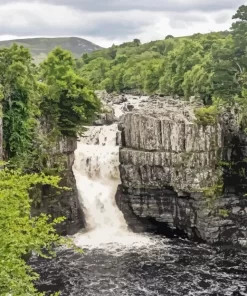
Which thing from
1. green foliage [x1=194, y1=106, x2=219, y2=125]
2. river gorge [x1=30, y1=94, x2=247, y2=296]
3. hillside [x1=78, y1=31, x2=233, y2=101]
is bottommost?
river gorge [x1=30, y1=94, x2=247, y2=296]

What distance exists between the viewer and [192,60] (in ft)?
291

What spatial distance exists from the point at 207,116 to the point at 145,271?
1619 centimetres

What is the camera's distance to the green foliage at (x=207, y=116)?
4609 cm

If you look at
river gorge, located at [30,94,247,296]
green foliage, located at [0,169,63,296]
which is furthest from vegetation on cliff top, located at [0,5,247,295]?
river gorge, located at [30,94,247,296]

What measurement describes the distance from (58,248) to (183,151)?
14.5 metres

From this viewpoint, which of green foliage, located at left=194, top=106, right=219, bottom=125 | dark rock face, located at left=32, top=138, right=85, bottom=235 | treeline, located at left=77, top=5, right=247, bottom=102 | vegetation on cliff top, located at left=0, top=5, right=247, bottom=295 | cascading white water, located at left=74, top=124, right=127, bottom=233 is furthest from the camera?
treeline, located at left=77, top=5, right=247, bottom=102

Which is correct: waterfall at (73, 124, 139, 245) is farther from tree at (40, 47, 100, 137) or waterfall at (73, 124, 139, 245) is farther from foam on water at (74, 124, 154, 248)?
tree at (40, 47, 100, 137)

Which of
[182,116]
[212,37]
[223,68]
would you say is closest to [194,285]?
[182,116]

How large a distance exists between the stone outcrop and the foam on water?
164 cm

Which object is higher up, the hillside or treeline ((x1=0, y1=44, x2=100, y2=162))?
the hillside

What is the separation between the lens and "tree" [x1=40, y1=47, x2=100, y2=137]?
47812 mm

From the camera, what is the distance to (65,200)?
158 ft

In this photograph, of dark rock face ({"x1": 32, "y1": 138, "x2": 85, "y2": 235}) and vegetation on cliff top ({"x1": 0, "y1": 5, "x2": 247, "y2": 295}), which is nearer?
vegetation on cliff top ({"x1": 0, "y1": 5, "x2": 247, "y2": 295})

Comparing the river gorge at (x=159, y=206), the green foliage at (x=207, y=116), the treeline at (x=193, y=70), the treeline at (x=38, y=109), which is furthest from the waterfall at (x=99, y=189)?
the treeline at (x=193, y=70)
